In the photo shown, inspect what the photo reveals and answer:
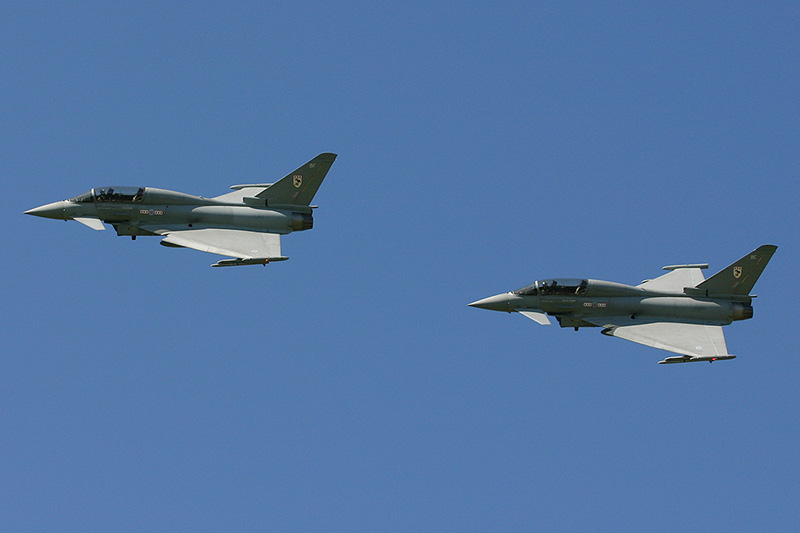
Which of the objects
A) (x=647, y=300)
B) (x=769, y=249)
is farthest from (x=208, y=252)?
(x=769, y=249)

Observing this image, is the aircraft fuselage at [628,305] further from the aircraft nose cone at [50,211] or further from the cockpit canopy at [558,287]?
the aircraft nose cone at [50,211]

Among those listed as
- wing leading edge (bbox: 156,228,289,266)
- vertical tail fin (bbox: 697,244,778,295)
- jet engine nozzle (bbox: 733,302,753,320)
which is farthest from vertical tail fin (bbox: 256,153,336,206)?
jet engine nozzle (bbox: 733,302,753,320)

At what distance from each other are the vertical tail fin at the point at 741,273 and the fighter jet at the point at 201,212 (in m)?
17.2

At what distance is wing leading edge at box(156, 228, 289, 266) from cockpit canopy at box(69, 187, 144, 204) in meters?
1.90

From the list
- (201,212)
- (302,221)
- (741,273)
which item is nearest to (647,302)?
(741,273)

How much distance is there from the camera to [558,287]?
61.9 meters

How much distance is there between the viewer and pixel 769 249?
6166 centimetres

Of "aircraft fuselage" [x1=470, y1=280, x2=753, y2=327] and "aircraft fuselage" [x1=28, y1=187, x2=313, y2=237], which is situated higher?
"aircraft fuselage" [x1=28, y1=187, x2=313, y2=237]

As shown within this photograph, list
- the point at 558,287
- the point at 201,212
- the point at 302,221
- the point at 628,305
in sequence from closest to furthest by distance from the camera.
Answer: the point at 628,305
the point at 558,287
the point at 201,212
the point at 302,221

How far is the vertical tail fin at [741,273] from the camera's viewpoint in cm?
6162

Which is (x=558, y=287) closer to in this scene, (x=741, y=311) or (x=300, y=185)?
(x=741, y=311)

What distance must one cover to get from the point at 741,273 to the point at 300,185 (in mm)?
18878

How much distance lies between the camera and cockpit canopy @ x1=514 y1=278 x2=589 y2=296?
61781 mm

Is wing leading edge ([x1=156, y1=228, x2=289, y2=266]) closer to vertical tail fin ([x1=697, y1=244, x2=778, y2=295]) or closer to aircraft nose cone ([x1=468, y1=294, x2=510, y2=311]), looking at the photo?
aircraft nose cone ([x1=468, y1=294, x2=510, y2=311])
